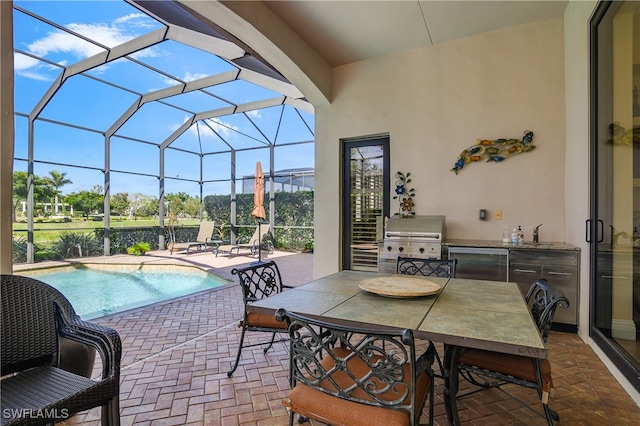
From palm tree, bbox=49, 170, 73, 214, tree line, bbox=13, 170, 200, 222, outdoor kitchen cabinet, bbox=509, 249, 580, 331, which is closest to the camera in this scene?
outdoor kitchen cabinet, bbox=509, 249, 580, 331

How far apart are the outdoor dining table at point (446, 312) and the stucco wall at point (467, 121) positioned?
218cm

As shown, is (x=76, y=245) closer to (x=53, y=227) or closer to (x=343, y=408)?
(x=53, y=227)

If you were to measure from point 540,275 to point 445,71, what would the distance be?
291cm

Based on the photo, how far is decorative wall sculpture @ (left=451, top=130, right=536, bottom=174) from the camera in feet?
12.3

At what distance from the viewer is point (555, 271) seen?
320 cm

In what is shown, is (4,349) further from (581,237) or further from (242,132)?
(242,132)

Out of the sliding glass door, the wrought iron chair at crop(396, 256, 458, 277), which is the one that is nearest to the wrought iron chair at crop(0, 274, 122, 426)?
the wrought iron chair at crop(396, 256, 458, 277)

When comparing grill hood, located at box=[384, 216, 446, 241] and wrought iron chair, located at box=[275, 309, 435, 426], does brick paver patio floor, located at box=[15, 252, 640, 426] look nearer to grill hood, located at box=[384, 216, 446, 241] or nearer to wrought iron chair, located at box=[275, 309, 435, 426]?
wrought iron chair, located at box=[275, 309, 435, 426]

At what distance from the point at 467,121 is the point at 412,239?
5.87 feet

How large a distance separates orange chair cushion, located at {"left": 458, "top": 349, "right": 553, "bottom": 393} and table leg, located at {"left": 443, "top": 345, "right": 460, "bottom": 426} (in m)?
0.07

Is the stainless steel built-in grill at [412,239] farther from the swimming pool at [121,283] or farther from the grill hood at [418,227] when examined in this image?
the swimming pool at [121,283]

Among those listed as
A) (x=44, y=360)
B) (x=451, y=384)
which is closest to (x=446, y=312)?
(x=451, y=384)

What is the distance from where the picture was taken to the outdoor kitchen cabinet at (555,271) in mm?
3139

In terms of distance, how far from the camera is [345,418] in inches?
46.6
